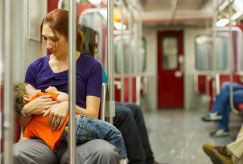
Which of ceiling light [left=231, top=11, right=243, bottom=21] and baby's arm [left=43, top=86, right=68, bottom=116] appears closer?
baby's arm [left=43, top=86, right=68, bottom=116]

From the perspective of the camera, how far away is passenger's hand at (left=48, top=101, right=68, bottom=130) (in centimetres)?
138

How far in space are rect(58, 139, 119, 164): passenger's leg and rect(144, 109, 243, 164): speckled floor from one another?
1.72m

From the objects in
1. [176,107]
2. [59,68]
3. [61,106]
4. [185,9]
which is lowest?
[176,107]

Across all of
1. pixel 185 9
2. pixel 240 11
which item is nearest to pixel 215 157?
pixel 240 11

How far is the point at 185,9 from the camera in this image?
7.88 m

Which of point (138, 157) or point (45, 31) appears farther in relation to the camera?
point (138, 157)

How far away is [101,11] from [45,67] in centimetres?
252

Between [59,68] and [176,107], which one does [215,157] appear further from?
[176,107]

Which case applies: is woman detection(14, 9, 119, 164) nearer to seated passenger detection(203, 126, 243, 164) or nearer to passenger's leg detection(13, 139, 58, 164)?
passenger's leg detection(13, 139, 58, 164)

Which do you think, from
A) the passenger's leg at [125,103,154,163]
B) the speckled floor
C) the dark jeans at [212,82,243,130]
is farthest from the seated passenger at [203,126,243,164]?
the dark jeans at [212,82,243,130]

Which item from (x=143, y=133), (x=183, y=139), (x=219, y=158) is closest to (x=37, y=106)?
(x=219, y=158)

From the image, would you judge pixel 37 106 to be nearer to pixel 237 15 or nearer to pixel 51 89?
pixel 51 89

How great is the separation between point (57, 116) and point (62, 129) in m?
0.06

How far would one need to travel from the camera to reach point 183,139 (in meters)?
4.05
